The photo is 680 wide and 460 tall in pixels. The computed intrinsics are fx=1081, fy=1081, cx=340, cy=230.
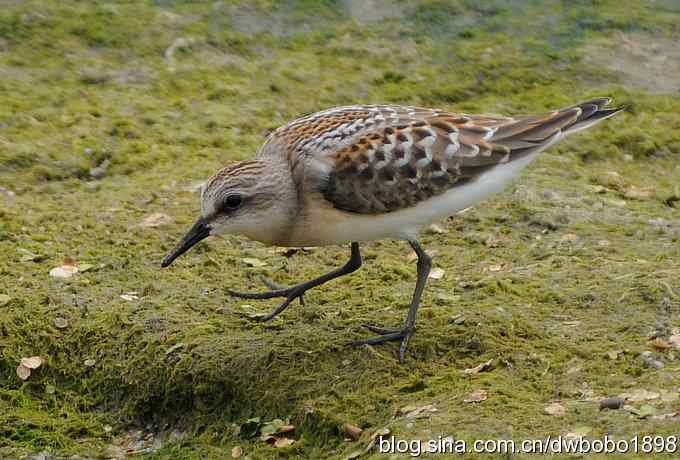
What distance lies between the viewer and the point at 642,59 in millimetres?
11703

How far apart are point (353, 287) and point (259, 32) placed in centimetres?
517

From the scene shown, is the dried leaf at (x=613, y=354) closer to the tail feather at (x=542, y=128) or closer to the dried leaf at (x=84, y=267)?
the tail feather at (x=542, y=128)

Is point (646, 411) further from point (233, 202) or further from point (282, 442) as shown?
point (233, 202)

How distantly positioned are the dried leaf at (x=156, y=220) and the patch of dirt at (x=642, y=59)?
17.4 ft

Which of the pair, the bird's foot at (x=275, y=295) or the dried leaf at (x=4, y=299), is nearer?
the bird's foot at (x=275, y=295)

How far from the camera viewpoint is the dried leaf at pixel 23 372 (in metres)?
6.91

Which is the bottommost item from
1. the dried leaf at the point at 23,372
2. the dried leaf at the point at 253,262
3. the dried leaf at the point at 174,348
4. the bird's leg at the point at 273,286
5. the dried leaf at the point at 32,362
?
the dried leaf at the point at 23,372

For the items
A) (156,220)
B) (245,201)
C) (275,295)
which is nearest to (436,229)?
(275,295)

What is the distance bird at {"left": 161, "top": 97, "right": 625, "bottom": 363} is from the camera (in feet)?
21.1

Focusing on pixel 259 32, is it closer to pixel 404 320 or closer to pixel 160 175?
pixel 160 175

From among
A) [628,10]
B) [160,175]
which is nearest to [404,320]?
[160,175]

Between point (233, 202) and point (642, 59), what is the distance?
6.78 metres

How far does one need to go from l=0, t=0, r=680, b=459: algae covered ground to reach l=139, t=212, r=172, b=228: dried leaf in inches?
3.2

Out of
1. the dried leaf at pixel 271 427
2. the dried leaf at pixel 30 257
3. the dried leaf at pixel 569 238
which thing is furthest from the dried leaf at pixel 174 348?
the dried leaf at pixel 569 238
